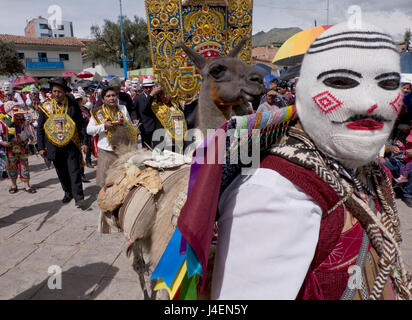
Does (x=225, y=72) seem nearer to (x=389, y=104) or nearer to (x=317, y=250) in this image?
(x=389, y=104)

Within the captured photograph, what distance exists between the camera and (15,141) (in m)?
5.59

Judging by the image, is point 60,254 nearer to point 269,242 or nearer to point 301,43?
point 269,242

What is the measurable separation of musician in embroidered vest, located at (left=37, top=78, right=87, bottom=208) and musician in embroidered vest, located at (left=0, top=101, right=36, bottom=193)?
1323 millimetres

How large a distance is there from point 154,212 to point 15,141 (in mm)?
5256

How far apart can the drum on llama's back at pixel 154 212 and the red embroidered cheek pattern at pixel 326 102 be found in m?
0.87

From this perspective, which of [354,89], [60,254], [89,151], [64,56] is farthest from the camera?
[64,56]

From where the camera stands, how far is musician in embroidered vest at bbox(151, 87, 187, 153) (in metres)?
4.57

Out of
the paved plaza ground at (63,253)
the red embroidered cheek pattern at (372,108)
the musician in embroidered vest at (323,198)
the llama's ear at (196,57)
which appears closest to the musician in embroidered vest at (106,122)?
the paved plaza ground at (63,253)

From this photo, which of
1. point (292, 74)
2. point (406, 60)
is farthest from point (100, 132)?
point (406, 60)

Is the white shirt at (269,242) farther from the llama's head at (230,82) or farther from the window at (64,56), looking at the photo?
the window at (64,56)

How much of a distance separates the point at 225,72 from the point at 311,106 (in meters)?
1.46

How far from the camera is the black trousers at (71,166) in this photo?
465 centimetres

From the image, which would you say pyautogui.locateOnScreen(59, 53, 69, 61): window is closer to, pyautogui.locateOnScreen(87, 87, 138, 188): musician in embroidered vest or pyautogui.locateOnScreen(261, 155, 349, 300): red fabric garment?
pyautogui.locateOnScreen(87, 87, 138, 188): musician in embroidered vest
